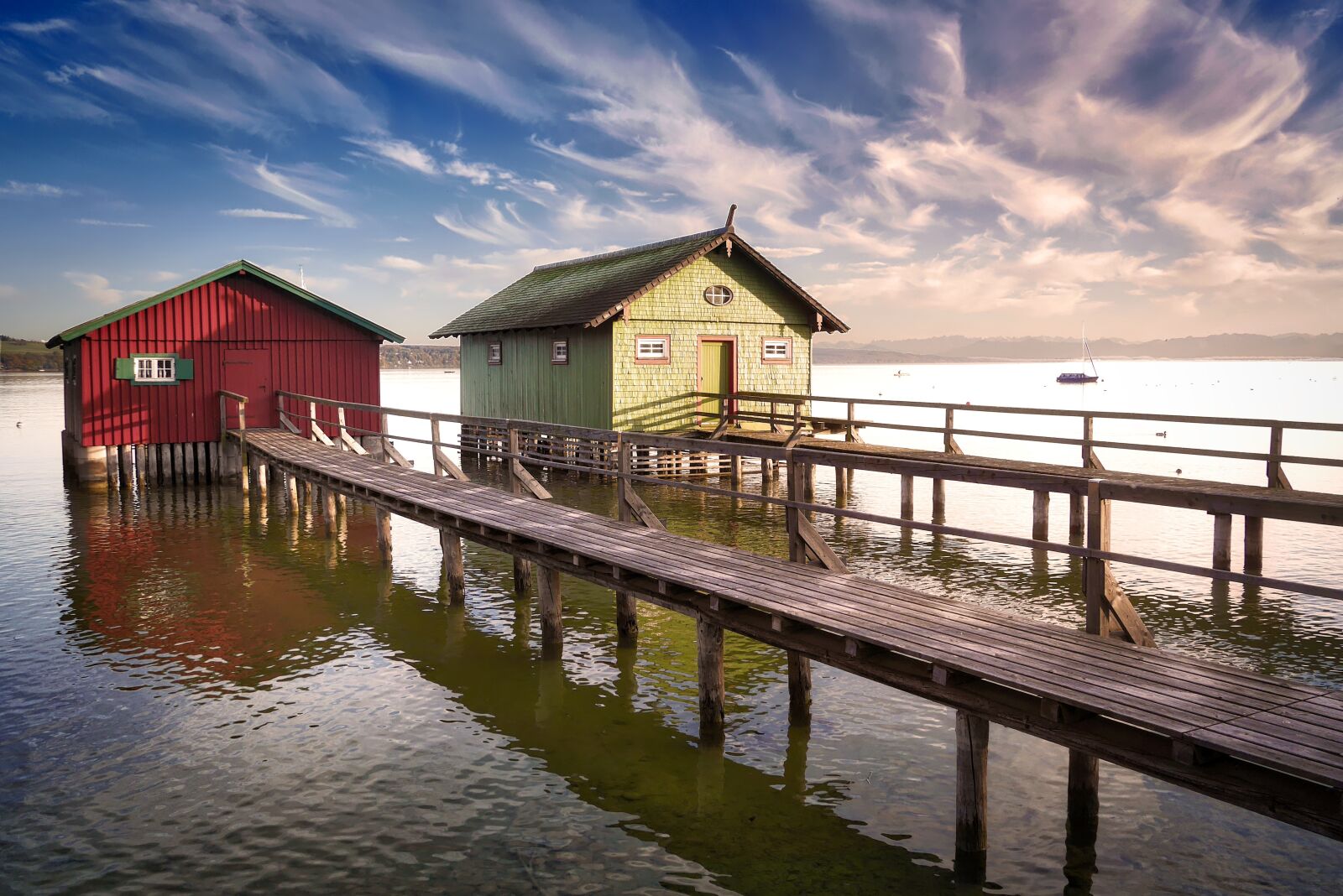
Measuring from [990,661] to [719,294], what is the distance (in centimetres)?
2135

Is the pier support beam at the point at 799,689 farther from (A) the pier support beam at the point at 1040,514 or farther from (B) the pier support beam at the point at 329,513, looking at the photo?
(B) the pier support beam at the point at 329,513

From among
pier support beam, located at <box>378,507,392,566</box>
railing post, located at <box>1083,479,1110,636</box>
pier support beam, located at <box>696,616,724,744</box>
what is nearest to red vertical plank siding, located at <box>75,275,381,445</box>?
pier support beam, located at <box>378,507,392,566</box>

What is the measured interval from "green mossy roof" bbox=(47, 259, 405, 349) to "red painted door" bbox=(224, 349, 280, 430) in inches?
69.9

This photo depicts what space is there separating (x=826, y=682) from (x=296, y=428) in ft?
64.1

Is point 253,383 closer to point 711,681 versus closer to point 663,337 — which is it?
point 663,337

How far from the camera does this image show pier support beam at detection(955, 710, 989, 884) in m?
6.57

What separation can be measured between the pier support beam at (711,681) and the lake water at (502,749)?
0.19 metres

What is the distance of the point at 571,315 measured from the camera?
2670 cm

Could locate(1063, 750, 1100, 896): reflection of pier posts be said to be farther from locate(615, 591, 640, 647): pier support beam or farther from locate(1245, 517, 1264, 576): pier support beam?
locate(1245, 517, 1264, 576): pier support beam

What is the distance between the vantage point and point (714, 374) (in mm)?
27781

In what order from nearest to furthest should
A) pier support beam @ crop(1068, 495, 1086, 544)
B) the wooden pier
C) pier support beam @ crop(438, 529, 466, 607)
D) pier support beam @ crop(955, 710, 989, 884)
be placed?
the wooden pier, pier support beam @ crop(955, 710, 989, 884), pier support beam @ crop(438, 529, 466, 607), pier support beam @ crop(1068, 495, 1086, 544)

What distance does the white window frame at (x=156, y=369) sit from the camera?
24.7 metres

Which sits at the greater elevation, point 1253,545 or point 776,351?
point 776,351

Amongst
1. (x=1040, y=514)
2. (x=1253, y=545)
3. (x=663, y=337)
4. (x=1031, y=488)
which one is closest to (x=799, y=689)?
(x=1031, y=488)
